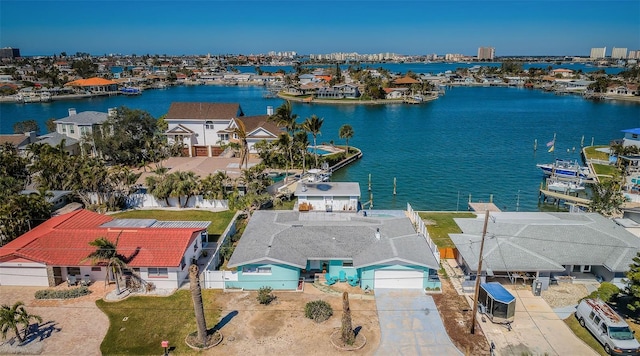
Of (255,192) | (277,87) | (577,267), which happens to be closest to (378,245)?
(577,267)

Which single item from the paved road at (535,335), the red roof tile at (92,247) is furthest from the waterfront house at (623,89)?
the red roof tile at (92,247)

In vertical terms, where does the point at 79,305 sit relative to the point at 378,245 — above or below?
below

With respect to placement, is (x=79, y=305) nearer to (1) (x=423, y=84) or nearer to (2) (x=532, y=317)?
(2) (x=532, y=317)

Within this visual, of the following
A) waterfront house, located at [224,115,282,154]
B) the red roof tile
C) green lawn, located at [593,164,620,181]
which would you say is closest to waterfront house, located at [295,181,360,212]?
the red roof tile

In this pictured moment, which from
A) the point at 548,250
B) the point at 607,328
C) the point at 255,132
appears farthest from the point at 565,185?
the point at 255,132

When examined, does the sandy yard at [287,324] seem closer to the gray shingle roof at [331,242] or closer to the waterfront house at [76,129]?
the gray shingle roof at [331,242]

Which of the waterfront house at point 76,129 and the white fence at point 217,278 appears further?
the waterfront house at point 76,129
